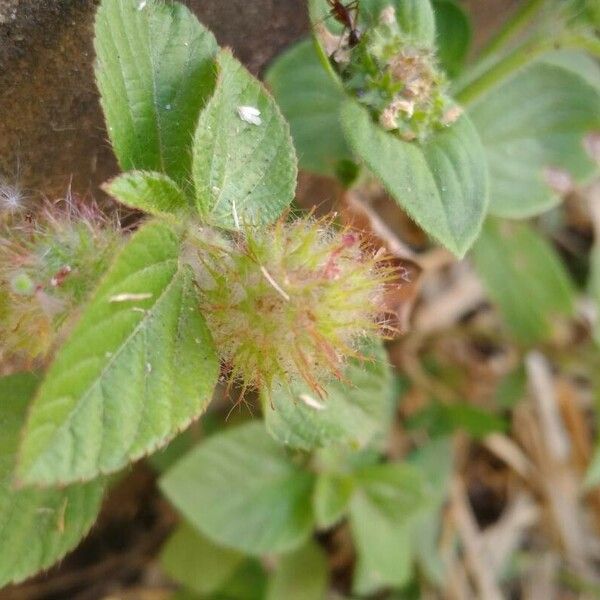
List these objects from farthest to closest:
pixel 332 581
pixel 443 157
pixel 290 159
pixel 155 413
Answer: pixel 332 581
pixel 443 157
pixel 290 159
pixel 155 413

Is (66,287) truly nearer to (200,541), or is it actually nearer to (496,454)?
(200,541)

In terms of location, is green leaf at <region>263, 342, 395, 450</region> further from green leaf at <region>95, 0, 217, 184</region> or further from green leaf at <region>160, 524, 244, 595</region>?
green leaf at <region>160, 524, 244, 595</region>

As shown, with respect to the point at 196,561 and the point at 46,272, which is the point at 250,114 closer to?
the point at 46,272

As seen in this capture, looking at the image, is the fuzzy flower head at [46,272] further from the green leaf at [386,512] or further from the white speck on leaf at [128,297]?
the green leaf at [386,512]

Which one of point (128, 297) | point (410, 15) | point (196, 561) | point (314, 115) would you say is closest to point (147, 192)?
point (128, 297)

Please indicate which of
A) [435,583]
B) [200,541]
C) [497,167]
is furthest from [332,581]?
[497,167]

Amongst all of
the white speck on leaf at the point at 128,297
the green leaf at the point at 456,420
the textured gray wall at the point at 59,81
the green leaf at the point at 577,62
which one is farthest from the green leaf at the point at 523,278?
the white speck on leaf at the point at 128,297

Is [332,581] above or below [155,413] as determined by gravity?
below
